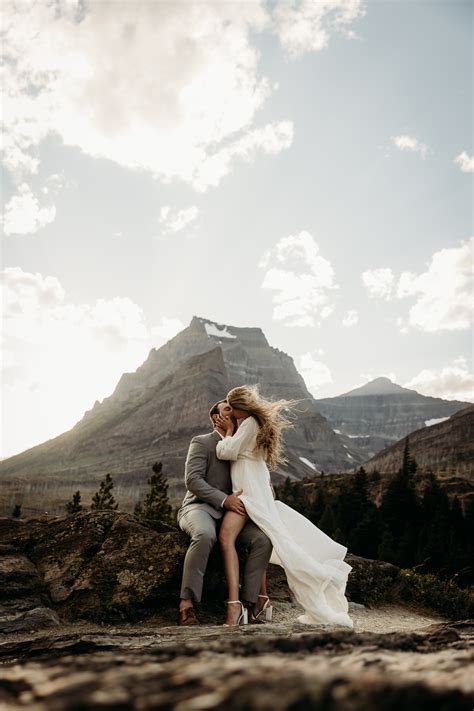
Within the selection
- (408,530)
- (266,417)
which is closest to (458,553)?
(408,530)

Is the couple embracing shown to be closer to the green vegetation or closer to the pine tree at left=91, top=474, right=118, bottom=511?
the green vegetation

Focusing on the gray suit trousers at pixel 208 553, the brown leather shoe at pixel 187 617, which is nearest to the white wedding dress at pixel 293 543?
the gray suit trousers at pixel 208 553

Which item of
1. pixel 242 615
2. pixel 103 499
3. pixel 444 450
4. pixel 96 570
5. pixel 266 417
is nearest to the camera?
pixel 242 615

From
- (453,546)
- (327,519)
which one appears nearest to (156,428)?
(327,519)

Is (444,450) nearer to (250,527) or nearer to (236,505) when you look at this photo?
(250,527)

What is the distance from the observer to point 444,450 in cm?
10675

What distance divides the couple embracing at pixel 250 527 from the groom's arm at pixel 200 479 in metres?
0.01

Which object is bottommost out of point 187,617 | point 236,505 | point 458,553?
point 458,553

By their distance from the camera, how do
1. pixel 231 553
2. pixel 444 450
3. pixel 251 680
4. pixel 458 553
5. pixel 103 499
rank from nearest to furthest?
pixel 251 680 → pixel 231 553 → pixel 458 553 → pixel 103 499 → pixel 444 450

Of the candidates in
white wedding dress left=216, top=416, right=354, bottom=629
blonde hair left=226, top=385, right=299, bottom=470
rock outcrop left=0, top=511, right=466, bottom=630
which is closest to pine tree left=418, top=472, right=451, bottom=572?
white wedding dress left=216, top=416, right=354, bottom=629

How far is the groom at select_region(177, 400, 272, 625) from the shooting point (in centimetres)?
544

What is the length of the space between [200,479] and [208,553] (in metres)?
0.87

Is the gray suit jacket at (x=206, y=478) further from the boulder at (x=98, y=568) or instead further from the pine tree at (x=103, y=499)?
the pine tree at (x=103, y=499)

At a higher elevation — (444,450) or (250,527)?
(444,450)
